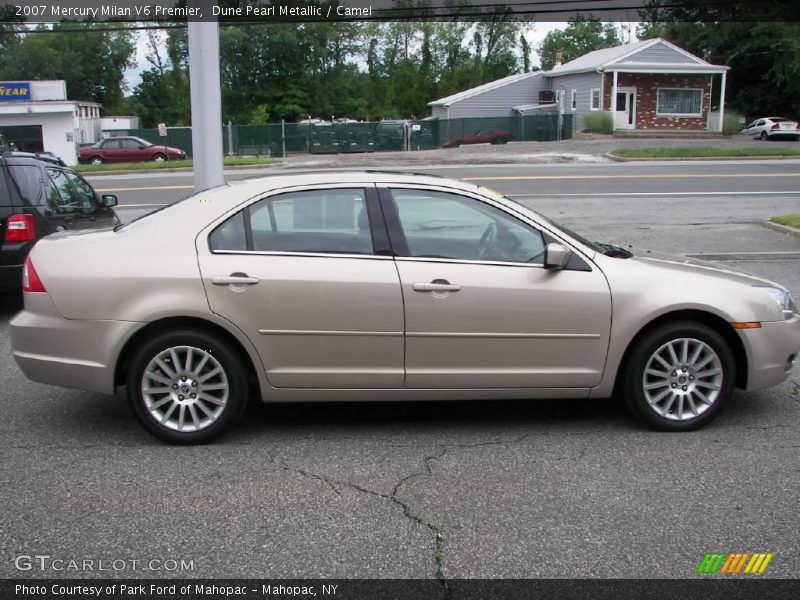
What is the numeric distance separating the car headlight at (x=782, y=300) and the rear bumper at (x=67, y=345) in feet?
12.8

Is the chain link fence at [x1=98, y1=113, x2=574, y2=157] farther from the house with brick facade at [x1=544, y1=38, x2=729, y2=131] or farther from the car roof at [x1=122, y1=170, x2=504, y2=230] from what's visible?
the car roof at [x1=122, y1=170, x2=504, y2=230]

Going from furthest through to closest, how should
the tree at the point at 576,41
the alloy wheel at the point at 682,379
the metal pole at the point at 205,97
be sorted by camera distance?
the tree at the point at 576,41 < the metal pole at the point at 205,97 < the alloy wheel at the point at 682,379

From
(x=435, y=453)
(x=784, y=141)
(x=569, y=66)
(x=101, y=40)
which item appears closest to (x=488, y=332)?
(x=435, y=453)

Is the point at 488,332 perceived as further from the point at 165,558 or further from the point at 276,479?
the point at 165,558

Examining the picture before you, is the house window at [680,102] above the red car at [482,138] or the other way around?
above

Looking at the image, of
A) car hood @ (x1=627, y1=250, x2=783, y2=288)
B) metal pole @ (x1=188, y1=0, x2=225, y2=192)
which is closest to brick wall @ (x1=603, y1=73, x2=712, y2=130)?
metal pole @ (x1=188, y1=0, x2=225, y2=192)

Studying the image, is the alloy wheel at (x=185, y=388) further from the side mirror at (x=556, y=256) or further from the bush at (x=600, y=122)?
the bush at (x=600, y=122)

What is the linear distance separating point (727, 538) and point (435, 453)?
66.7 inches

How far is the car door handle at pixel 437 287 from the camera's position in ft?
16.0

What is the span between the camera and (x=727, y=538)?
3818 millimetres

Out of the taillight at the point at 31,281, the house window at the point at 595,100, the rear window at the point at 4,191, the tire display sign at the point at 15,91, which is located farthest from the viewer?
the house window at the point at 595,100

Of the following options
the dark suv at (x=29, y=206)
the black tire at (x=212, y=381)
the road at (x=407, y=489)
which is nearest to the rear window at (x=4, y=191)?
the dark suv at (x=29, y=206)

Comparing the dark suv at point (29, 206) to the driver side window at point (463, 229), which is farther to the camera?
the dark suv at point (29, 206)

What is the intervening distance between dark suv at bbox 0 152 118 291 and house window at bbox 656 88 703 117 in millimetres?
45943
